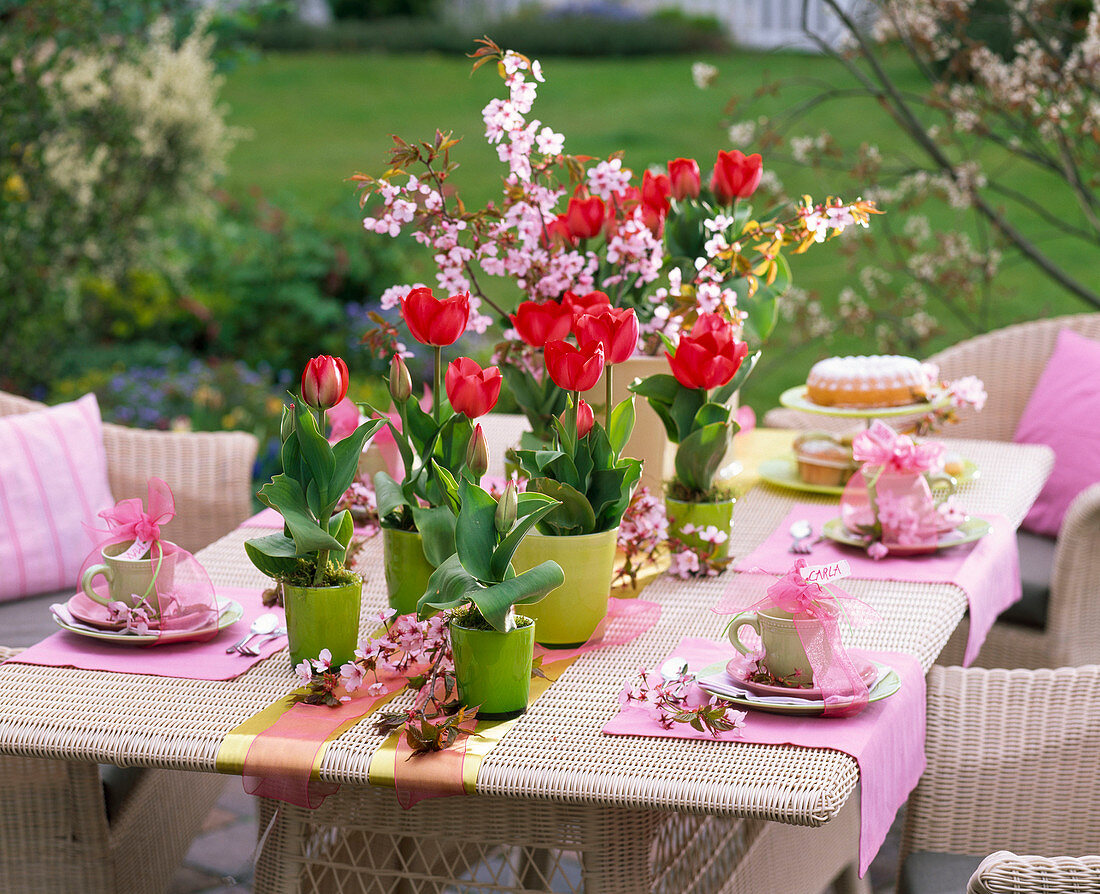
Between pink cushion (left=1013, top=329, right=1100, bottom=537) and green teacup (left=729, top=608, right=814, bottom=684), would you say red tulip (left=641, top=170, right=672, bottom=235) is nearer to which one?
green teacup (left=729, top=608, right=814, bottom=684)

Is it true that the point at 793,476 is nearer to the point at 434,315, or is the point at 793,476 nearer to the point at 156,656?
the point at 434,315

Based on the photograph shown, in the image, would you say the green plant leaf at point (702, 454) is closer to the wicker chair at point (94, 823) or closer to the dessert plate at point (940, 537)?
the dessert plate at point (940, 537)

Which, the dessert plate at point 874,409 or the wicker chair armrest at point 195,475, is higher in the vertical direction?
the dessert plate at point 874,409

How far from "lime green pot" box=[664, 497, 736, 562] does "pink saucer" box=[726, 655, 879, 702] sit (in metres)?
0.39

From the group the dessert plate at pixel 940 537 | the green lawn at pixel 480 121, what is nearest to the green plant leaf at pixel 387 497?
the dessert plate at pixel 940 537

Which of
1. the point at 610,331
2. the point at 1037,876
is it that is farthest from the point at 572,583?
the point at 1037,876

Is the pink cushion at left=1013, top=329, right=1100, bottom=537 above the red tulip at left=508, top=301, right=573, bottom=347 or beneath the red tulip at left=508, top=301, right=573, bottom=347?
beneath

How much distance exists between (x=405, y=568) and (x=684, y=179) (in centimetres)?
76

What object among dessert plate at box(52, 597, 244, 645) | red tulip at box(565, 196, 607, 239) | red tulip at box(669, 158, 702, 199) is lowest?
dessert plate at box(52, 597, 244, 645)

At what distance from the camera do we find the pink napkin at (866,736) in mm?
1262

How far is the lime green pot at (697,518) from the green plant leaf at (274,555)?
57cm

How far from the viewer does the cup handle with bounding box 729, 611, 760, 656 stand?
1371 mm

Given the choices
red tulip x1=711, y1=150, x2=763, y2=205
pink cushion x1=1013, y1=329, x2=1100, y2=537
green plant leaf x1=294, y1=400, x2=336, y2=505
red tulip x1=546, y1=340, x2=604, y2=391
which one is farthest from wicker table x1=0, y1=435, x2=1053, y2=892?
pink cushion x1=1013, y1=329, x2=1100, y2=537

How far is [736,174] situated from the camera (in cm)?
188
